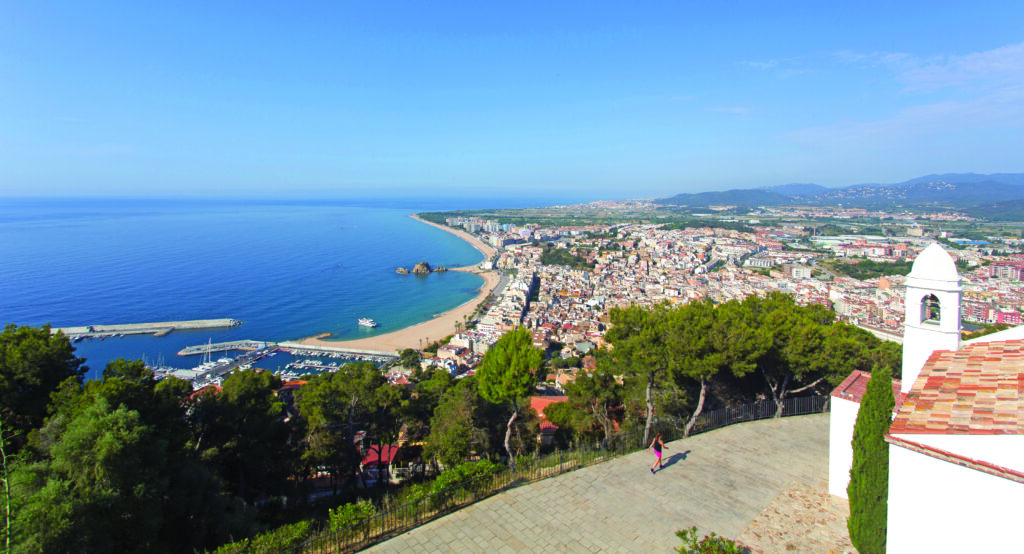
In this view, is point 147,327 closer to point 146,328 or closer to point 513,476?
point 146,328

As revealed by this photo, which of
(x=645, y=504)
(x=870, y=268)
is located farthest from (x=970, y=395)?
(x=870, y=268)

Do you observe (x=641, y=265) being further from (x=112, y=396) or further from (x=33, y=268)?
(x=33, y=268)

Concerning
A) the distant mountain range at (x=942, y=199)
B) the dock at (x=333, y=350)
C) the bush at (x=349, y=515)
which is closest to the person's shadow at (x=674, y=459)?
the bush at (x=349, y=515)

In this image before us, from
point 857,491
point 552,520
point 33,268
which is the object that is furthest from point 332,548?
point 33,268

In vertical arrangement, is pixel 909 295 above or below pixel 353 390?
above

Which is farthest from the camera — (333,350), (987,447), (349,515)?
(333,350)
